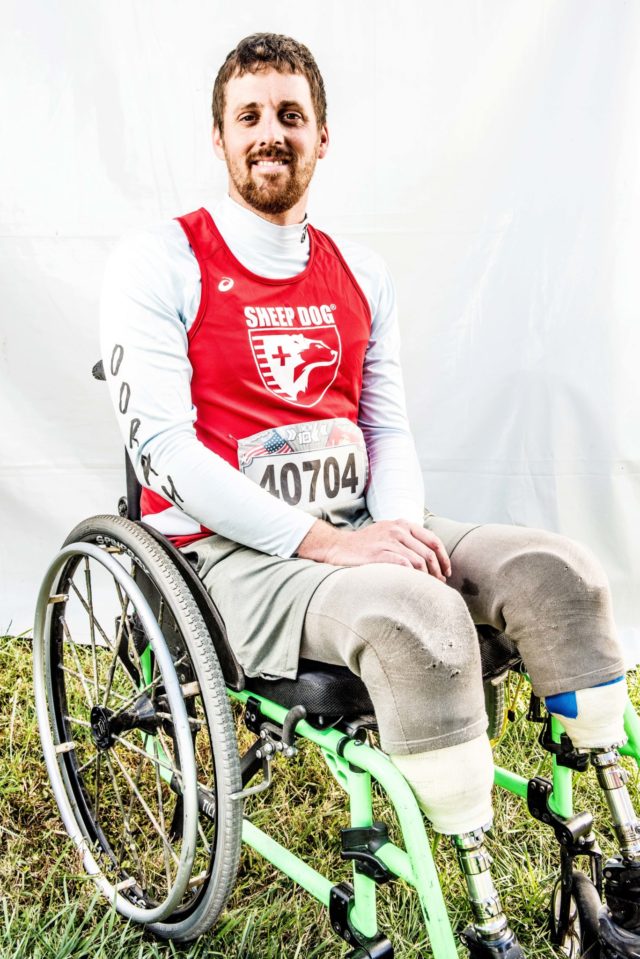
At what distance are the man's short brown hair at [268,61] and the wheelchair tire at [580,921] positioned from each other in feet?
4.29

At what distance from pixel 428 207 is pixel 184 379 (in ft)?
3.51

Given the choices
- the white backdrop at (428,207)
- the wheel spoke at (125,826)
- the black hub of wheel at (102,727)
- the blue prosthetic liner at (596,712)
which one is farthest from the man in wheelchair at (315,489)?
the white backdrop at (428,207)

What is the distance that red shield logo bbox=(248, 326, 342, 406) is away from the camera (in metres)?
1.50

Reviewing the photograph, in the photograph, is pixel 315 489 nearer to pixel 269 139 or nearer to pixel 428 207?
pixel 269 139

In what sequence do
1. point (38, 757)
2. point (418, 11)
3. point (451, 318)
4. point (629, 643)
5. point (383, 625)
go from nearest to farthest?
point (383, 625) → point (38, 757) → point (418, 11) → point (451, 318) → point (629, 643)

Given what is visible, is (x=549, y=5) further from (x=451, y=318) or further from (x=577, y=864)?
(x=577, y=864)

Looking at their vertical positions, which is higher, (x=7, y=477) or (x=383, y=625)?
(x=383, y=625)

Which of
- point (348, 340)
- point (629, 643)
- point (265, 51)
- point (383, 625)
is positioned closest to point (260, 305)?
point (348, 340)

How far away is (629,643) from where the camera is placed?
2473mm

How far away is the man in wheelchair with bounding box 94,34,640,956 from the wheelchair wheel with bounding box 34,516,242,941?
3.7 inches

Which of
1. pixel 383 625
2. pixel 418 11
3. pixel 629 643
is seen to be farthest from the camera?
pixel 629 643

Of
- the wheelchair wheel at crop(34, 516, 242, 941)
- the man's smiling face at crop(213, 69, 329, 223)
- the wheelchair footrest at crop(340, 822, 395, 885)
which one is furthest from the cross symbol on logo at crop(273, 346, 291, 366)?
the wheelchair footrest at crop(340, 822, 395, 885)

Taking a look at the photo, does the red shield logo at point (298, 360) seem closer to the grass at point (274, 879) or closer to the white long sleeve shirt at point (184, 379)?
the white long sleeve shirt at point (184, 379)

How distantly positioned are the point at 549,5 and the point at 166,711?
68.8 inches
